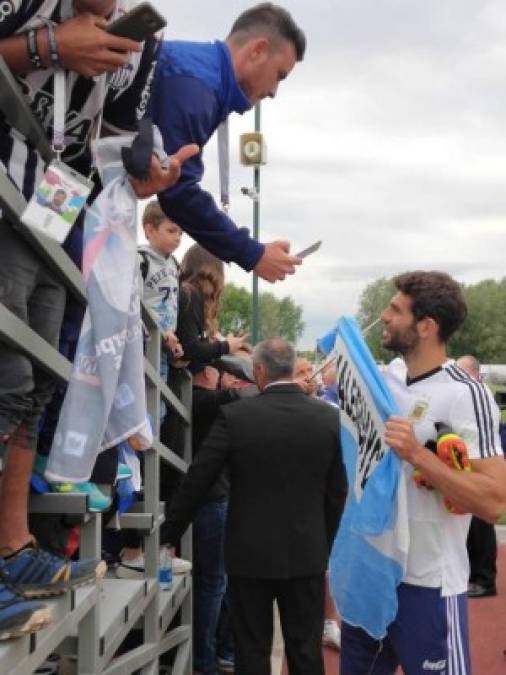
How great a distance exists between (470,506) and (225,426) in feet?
5.15

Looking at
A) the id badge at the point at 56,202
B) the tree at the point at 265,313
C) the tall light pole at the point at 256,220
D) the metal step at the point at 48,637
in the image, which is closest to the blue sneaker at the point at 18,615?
the metal step at the point at 48,637

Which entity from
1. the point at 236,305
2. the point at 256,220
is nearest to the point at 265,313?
the point at 236,305

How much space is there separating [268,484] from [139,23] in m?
2.86

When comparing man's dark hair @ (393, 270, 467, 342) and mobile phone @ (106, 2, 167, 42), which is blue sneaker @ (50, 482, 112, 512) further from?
man's dark hair @ (393, 270, 467, 342)

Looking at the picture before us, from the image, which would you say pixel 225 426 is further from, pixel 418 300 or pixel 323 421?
pixel 418 300

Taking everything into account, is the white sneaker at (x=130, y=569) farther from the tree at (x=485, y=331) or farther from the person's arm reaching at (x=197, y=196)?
the tree at (x=485, y=331)

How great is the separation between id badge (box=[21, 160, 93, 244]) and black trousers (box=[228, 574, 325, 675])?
287 centimetres

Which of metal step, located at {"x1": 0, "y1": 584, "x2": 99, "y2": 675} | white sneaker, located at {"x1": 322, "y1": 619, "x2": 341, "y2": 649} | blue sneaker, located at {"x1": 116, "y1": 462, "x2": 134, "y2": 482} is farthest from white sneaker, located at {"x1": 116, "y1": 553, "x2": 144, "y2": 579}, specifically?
white sneaker, located at {"x1": 322, "y1": 619, "x2": 341, "y2": 649}

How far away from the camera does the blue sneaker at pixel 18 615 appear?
5.32 feet

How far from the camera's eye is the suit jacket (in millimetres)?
4086

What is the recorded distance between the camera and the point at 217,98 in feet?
7.94

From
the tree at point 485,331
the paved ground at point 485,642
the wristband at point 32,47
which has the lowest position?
the paved ground at point 485,642

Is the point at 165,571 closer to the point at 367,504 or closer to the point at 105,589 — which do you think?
the point at 105,589

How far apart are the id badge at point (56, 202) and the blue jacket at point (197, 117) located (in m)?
0.57
